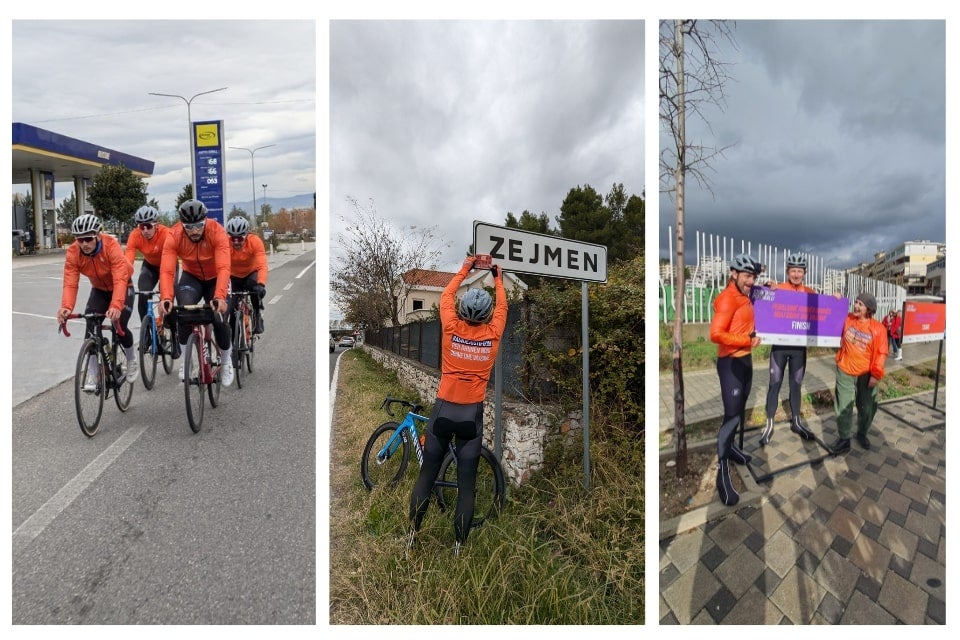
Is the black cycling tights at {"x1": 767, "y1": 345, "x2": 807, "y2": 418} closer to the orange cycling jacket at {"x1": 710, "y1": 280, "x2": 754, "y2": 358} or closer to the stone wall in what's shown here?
the orange cycling jacket at {"x1": 710, "y1": 280, "x2": 754, "y2": 358}

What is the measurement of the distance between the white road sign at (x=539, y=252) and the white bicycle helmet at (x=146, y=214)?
2011mm

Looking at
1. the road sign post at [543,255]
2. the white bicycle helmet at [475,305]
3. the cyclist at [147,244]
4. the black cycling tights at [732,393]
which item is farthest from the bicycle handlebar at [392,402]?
the cyclist at [147,244]

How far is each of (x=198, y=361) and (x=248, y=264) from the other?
2.34ft

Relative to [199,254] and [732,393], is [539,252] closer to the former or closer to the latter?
[732,393]

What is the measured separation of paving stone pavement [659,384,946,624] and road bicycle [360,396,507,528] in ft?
2.34

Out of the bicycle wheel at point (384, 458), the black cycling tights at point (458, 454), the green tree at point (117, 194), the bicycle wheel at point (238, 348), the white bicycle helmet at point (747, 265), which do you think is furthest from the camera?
the bicycle wheel at point (238, 348)

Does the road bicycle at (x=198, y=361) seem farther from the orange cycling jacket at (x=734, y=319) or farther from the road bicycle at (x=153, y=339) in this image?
the orange cycling jacket at (x=734, y=319)

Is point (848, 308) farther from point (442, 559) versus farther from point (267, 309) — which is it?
point (267, 309)

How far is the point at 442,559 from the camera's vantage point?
1639mm

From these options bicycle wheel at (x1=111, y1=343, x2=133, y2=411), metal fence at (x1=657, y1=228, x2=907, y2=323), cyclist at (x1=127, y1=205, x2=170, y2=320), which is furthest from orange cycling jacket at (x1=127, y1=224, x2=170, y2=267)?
metal fence at (x1=657, y1=228, x2=907, y2=323)

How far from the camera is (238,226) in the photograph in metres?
2.58

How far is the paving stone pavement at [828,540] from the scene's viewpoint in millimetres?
1384

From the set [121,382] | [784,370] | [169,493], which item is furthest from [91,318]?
[784,370]

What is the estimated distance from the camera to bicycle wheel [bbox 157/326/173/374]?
9.66 feet
